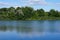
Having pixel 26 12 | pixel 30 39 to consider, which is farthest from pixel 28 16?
pixel 30 39

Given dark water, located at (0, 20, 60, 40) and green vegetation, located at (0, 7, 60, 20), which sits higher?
dark water, located at (0, 20, 60, 40)

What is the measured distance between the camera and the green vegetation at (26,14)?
181 feet

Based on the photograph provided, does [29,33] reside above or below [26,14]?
above

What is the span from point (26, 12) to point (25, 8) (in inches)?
83.5

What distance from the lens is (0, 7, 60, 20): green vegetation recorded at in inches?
2170

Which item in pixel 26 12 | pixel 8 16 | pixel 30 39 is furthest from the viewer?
pixel 26 12

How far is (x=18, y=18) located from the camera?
55.9m

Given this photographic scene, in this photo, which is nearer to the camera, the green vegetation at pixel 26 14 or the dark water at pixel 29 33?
the dark water at pixel 29 33

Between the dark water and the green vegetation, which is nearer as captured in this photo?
the dark water

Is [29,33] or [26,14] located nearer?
[29,33]

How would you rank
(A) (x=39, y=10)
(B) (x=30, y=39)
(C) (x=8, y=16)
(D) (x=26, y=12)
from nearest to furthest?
1. (B) (x=30, y=39)
2. (C) (x=8, y=16)
3. (D) (x=26, y=12)
4. (A) (x=39, y=10)

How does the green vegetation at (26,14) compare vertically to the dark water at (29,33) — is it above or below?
below

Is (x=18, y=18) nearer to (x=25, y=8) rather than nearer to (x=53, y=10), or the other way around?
(x=25, y=8)

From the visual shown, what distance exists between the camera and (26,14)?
5712cm
